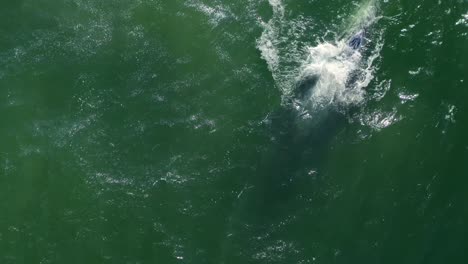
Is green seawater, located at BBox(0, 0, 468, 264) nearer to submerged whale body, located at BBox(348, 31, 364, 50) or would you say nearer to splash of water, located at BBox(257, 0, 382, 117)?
splash of water, located at BBox(257, 0, 382, 117)

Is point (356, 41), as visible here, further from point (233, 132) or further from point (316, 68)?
point (233, 132)

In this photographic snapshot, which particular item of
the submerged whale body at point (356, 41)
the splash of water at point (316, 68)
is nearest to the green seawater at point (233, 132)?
the splash of water at point (316, 68)

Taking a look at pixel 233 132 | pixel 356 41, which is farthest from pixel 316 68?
pixel 233 132

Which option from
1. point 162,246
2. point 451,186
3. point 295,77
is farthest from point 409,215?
point 162,246

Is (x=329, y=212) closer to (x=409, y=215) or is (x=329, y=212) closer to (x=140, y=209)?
(x=409, y=215)

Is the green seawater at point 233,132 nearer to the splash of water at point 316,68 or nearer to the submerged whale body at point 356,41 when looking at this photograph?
the splash of water at point 316,68
